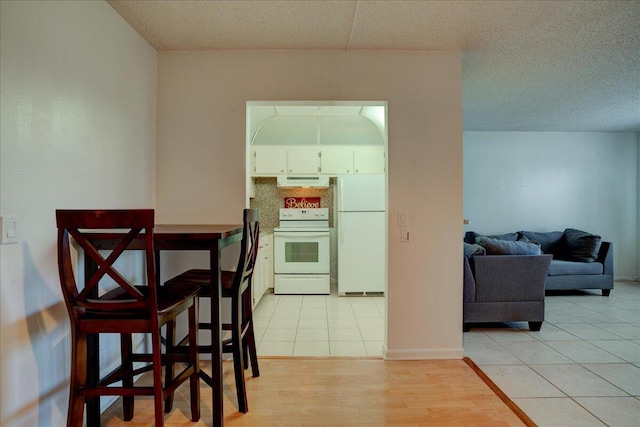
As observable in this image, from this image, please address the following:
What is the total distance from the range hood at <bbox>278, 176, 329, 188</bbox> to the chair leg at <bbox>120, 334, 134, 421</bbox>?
125 inches

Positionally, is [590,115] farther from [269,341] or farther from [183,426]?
[183,426]

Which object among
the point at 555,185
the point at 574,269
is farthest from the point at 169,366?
the point at 555,185

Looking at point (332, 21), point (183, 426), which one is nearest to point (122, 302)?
point (183, 426)

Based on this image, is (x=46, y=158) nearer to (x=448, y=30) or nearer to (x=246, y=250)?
(x=246, y=250)

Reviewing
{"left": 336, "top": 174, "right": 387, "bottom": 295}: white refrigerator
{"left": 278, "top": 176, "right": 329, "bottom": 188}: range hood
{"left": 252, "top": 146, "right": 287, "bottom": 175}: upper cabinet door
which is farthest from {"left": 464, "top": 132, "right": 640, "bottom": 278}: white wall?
{"left": 252, "top": 146, "right": 287, "bottom": 175}: upper cabinet door

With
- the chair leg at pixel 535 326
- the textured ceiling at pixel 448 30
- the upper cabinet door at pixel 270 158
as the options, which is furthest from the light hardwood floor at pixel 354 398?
the upper cabinet door at pixel 270 158

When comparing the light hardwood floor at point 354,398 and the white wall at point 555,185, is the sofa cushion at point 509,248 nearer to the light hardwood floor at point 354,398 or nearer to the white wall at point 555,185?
the light hardwood floor at point 354,398

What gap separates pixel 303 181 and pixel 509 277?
2.79 metres

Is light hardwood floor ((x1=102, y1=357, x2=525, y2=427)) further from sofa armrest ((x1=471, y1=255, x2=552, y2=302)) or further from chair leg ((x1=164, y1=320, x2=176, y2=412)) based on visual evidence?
sofa armrest ((x1=471, y1=255, x2=552, y2=302))

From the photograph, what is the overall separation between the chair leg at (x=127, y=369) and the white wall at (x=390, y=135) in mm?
1021

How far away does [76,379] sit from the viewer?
1394 mm

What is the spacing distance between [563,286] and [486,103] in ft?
8.96

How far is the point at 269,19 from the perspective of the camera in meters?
2.11

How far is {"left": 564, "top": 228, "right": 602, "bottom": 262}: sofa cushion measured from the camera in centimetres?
459
